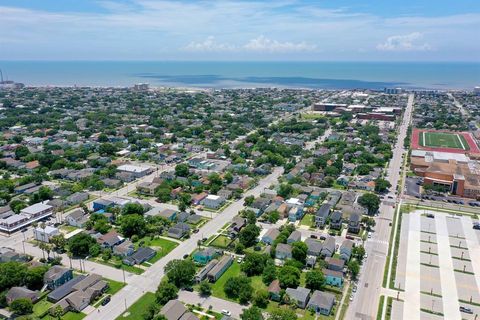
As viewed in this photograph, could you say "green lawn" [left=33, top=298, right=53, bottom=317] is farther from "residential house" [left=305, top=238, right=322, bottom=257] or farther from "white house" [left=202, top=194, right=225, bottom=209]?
"residential house" [left=305, top=238, right=322, bottom=257]

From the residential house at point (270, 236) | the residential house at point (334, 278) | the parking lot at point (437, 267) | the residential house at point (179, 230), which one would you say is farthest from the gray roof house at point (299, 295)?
the residential house at point (179, 230)

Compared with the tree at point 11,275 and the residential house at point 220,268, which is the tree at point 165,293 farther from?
the tree at point 11,275

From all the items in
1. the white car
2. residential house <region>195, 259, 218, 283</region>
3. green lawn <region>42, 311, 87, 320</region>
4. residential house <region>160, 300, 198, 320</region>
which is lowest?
green lawn <region>42, 311, 87, 320</region>

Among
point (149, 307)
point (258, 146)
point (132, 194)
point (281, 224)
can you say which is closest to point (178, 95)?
point (258, 146)

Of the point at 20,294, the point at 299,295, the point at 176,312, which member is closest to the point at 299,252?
the point at 299,295

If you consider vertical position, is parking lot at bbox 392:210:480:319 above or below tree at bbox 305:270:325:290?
below

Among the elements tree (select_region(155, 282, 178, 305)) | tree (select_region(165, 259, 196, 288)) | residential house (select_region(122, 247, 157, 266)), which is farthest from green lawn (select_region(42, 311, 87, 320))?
tree (select_region(165, 259, 196, 288))
